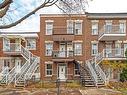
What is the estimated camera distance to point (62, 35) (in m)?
43.8

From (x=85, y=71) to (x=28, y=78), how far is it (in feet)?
23.7

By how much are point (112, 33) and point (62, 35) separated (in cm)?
676

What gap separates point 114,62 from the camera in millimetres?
40500

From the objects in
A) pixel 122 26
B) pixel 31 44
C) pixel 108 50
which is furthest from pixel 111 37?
pixel 31 44

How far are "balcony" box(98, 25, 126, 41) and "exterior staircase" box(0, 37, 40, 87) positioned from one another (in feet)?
31.2

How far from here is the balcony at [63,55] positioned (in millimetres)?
42875

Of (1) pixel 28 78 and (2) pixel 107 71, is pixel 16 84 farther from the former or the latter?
(2) pixel 107 71

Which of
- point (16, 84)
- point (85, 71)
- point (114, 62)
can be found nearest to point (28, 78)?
point (16, 84)

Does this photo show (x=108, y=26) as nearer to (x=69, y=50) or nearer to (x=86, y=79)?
(x=69, y=50)

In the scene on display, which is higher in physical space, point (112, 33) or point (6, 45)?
point (112, 33)

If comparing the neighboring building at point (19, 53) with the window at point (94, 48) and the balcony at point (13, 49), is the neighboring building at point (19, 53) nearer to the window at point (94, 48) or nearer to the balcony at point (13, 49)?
the balcony at point (13, 49)

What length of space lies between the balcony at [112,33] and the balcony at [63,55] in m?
4.65

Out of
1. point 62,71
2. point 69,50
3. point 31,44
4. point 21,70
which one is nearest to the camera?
point 21,70

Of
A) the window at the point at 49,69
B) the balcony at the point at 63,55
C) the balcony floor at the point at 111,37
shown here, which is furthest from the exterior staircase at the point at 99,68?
the window at the point at 49,69
